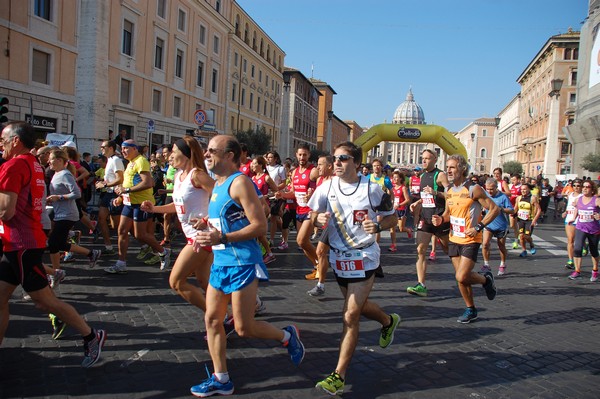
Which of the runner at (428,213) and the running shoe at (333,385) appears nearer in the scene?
the running shoe at (333,385)

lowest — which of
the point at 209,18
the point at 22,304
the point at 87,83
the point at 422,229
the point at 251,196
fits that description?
the point at 22,304

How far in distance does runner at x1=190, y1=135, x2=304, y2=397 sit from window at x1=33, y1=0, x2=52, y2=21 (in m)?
22.3

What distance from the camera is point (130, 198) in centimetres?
717

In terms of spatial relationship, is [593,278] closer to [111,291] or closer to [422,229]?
[422,229]

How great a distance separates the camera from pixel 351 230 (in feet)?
13.0

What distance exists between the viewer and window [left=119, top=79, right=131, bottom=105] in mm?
28677

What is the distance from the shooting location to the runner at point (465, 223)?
5758mm

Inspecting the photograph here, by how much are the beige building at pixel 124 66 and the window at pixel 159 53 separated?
0.07 meters

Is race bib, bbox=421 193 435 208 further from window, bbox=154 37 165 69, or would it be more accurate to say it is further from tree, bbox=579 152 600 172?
tree, bbox=579 152 600 172

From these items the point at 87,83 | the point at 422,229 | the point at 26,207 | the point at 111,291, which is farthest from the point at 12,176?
the point at 87,83

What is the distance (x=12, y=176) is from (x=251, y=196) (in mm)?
1869

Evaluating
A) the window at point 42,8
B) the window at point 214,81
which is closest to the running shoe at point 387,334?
the window at point 42,8

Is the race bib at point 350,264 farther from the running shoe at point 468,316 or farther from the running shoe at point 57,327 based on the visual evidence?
the running shoe at point 57,327

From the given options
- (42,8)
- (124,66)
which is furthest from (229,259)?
(124,66)
